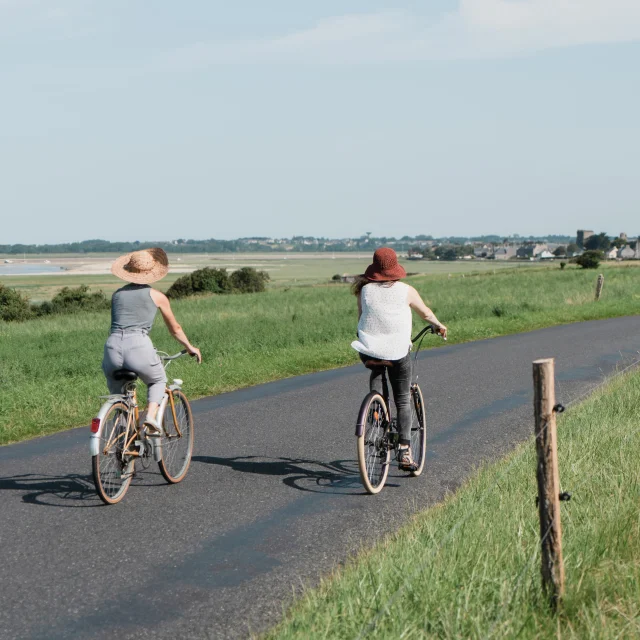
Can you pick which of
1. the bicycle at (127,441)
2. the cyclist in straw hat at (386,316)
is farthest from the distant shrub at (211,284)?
the cyclist in straw hat at (386,316)

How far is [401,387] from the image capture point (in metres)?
7.38

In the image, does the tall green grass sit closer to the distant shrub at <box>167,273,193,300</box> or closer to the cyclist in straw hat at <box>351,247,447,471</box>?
the cyclist in straw hat at <box>351,247,447,471</box>

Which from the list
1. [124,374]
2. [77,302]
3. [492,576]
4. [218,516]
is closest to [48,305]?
[77,302]

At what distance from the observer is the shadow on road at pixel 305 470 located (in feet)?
24.8

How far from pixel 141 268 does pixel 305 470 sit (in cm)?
239

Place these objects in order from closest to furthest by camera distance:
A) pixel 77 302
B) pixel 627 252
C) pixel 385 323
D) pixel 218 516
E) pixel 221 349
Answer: pixel 218 516
pixel 385 323
pixel 221 349
pixel 77 302
pixel 627 252

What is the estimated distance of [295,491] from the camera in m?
7.43

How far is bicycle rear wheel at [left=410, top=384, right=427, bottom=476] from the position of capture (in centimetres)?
781

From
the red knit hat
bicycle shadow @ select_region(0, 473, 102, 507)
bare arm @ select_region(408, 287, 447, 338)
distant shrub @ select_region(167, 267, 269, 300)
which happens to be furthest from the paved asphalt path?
distant shrub @ select_region(167, 267, 269, 300)

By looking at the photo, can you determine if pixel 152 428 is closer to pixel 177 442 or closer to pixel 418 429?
pixel 177 442

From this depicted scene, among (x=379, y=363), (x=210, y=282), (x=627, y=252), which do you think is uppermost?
(x=379, y=363)

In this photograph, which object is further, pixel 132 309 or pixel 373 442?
pixel 373 442

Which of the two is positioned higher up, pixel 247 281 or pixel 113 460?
pixel 113 460

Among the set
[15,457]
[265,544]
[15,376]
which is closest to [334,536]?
[265,544]
